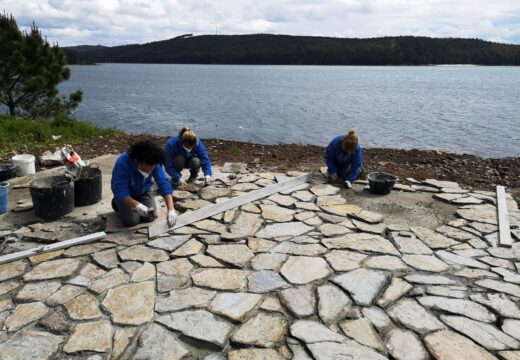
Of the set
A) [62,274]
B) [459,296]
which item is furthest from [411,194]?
[62,274]

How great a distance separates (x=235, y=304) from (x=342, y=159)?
396 cm

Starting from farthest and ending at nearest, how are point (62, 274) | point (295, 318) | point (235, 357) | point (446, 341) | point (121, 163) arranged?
point (121, 163)
point (62, 274)
point (295, 318)
point (446, 341)
point (235, 357)

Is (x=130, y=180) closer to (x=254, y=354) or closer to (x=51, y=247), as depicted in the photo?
(x=51, y=247)

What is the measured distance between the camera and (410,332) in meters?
3.27

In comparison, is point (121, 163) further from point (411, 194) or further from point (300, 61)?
point (300, 61)

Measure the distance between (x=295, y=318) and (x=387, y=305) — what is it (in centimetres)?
83

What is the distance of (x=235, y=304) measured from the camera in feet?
11.8

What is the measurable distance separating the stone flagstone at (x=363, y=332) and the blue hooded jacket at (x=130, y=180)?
2.70 metres

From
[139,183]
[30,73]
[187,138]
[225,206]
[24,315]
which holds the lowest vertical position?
[24,315]

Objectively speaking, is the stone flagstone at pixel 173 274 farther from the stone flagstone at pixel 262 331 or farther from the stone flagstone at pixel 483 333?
the stone flagstone at pixel 483 333

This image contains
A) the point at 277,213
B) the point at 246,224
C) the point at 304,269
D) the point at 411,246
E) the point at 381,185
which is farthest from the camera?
the point at 381,185

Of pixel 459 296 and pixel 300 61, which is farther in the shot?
pixel 300 61

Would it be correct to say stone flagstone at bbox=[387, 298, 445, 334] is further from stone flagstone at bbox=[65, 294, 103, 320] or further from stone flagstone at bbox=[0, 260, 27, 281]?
stone flagstone at bbox=[0, 260, 27, 281]

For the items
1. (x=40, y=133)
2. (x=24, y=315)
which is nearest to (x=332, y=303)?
(x=24, y=315)
